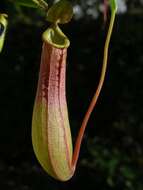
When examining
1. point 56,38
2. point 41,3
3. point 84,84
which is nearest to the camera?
point 41,3

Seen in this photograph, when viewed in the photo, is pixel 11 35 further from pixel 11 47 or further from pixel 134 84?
pixel 134 84

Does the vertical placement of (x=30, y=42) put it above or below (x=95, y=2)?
below

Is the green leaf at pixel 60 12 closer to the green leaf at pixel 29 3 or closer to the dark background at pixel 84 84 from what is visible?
the green leaf at pixel 29 3

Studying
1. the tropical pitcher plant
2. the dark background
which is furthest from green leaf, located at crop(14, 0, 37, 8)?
the dark background

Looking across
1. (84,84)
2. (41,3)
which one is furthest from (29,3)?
(84,84)

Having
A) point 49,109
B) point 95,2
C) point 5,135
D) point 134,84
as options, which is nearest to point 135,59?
point 134,84

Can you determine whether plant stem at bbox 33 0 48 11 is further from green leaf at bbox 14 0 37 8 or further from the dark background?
the dark background

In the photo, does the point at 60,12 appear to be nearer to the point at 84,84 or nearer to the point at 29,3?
the point at 29,3
